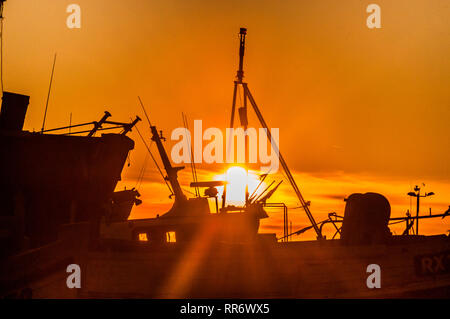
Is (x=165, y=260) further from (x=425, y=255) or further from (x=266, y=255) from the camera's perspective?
(x=425, y=255)

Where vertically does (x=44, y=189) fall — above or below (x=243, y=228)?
above

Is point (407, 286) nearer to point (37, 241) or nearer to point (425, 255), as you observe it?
point (425, 255)

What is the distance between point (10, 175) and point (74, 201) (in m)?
2.61

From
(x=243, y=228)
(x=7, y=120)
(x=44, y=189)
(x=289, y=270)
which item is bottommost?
(x=289, y=270)

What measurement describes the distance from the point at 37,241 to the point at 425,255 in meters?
14.5

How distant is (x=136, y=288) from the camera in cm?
1736

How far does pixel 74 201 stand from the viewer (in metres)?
22.7

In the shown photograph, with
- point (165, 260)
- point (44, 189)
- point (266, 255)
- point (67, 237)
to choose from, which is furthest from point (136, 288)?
point (44, 189)
